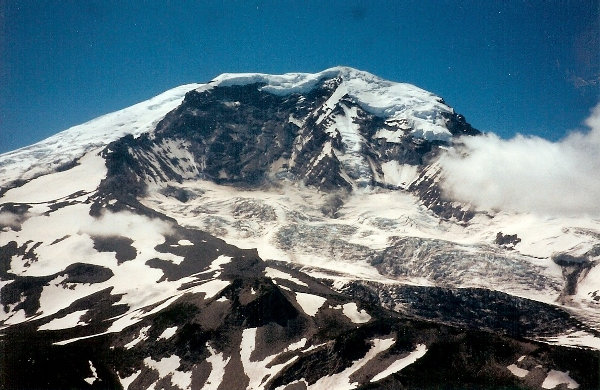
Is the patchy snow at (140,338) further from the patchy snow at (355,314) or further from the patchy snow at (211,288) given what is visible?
the patchy snow at (355,314)

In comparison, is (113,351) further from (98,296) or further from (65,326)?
(98,296)

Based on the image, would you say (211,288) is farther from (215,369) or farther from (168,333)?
(215,369)

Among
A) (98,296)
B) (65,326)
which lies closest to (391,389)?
(65,326)

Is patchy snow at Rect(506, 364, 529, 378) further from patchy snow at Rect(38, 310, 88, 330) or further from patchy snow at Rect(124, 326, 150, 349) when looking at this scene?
patchy snow at Rect(38, 310, 88, 330)

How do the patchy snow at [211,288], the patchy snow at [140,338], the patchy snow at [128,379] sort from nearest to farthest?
1. the patchy snow at [128,379]
2. the patchy snow at [140,338]
3. the patchy snow at [211,288]

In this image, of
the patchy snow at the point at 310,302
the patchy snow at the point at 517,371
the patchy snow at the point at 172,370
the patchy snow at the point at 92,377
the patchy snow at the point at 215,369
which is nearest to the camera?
the patchy snow at the point at 517,371

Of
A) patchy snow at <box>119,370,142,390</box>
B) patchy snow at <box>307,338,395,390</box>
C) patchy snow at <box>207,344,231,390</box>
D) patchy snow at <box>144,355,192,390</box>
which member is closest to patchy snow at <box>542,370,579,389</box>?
patchy snow at <box>307,338,395,390</box>

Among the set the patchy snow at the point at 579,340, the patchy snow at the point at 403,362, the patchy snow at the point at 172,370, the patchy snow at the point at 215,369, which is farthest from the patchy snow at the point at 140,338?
the patchy snow at the point at 579,340
